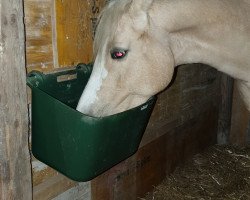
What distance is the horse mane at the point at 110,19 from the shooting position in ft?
5.35

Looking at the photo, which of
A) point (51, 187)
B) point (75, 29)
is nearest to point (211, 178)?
point (51, 187)

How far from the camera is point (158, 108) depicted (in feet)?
9.18

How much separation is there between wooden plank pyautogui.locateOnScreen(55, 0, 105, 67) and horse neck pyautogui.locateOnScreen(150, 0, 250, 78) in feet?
1.51

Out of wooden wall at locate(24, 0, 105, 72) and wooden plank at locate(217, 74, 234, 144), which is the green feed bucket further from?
wooden plank at locate(217, 74, 234, 144)

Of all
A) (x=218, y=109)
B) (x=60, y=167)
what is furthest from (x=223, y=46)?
(x=218, y=109)

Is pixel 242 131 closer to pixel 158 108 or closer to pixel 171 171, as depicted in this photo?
pixel 171 171

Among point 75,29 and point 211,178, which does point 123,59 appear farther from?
point 211,178

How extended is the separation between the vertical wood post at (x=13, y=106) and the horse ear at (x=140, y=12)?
0.51 meters

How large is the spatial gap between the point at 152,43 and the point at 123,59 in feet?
0.57

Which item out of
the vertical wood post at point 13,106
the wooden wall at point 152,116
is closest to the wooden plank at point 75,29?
the wooden wall at point 152,116

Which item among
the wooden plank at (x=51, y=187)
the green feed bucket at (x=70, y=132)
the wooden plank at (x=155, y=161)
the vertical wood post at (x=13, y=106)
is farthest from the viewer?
the wooden plank at (x=155, y=161)

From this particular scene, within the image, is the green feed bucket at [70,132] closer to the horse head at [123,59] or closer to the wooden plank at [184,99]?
the horse head at [123,59]

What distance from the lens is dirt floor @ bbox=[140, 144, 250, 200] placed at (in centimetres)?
281

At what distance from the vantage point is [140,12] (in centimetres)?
161
